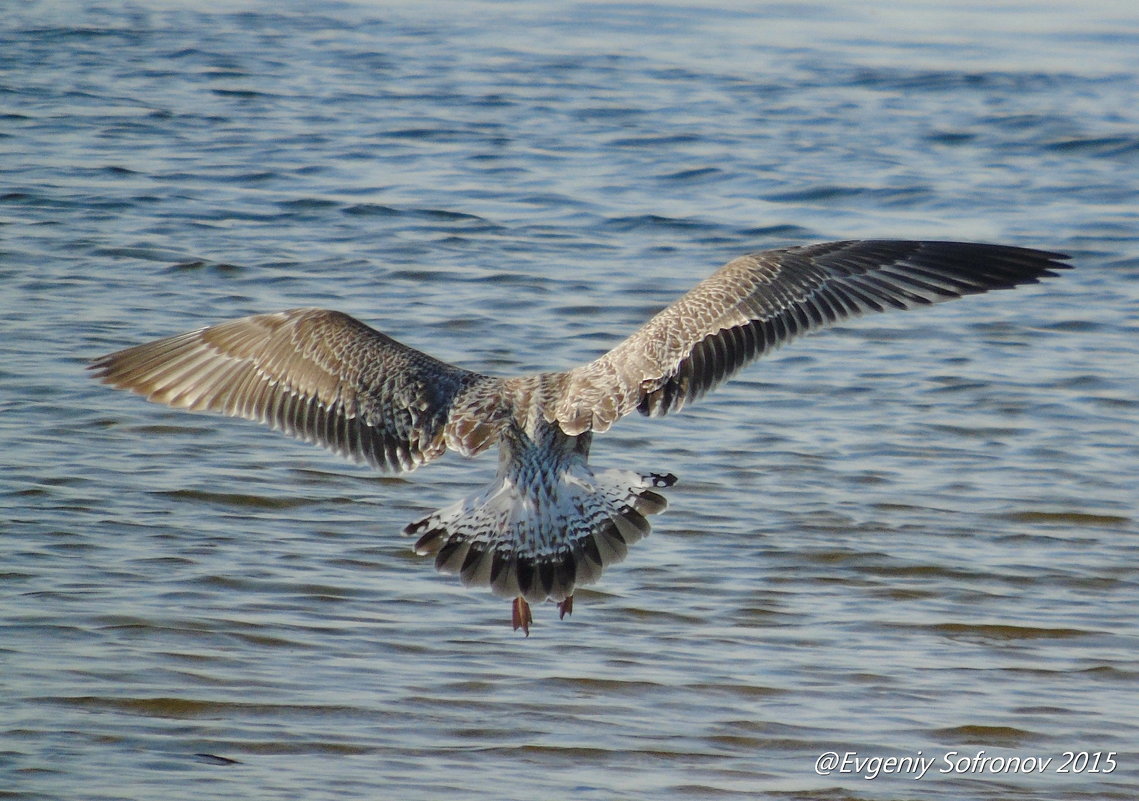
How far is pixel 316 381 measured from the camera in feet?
17.6

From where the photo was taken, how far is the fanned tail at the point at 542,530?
16.1 ft

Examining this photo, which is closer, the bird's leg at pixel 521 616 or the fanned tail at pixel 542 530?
the fanned tail at pixel 542 530

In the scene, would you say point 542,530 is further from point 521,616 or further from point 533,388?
point 533,388

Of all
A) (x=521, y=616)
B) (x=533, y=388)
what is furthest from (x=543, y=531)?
(x=533, y=388)

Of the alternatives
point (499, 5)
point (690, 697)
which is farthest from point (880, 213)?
point (499, 5)

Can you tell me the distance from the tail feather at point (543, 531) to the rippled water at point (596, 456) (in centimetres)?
44

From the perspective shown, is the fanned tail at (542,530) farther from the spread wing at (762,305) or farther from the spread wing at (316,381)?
the spread wing at (316,381)

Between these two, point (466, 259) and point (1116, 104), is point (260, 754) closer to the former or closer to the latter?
point (466, 259)

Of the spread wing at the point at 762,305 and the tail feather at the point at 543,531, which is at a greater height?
the spread wing at the point at 762,305

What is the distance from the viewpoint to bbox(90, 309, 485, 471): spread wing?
5281 millimetres

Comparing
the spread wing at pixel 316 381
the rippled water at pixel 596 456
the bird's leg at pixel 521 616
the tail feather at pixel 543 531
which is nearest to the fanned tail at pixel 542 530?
the tail feather at pixel 543 531

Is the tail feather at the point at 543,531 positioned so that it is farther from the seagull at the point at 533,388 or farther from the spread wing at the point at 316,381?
the spread wing at the point at 316,381

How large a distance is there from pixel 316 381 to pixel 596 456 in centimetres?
207

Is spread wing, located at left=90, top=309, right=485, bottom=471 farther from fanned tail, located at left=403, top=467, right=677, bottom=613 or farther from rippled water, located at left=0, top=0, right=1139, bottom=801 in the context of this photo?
rippled water, located at left=0, top=0, right=1139, bottom=801
